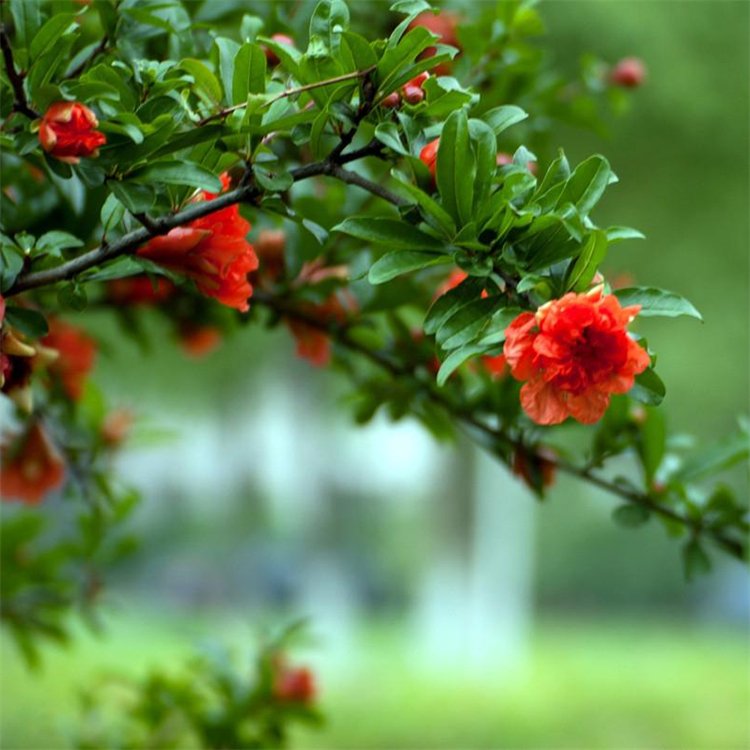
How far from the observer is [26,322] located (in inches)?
20.1

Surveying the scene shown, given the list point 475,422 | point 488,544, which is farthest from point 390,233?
point 488,544

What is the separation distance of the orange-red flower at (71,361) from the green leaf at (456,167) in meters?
0.50

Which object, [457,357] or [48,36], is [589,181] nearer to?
[457,357]

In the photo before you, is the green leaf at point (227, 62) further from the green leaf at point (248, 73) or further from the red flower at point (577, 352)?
the red flower at point (577, 352)

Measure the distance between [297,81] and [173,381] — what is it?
14.7ft

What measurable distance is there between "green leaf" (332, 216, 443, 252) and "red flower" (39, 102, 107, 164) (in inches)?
4.1

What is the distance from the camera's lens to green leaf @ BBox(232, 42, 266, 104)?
46cm

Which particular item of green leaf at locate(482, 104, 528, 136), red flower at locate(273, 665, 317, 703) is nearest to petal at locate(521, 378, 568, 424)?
green leaf at locate(482, 104, 528, 136)

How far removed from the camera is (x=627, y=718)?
3.11 metres

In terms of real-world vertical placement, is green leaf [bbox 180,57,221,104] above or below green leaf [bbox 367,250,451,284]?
above

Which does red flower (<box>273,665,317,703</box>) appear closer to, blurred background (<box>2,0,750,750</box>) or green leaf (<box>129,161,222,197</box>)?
blurred background (<box>2,0,750,750</box>)

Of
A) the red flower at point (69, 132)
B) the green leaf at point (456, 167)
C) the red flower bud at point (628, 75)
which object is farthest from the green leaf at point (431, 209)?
the red flower bud at point (628, 75)

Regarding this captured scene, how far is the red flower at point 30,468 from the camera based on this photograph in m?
0.83

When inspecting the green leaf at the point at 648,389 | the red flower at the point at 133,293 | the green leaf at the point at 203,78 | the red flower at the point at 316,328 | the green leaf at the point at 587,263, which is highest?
the red flower at the point at 133,293
